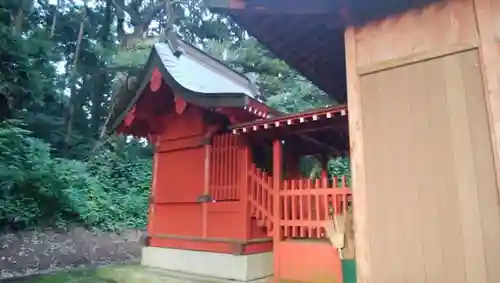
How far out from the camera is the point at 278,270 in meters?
4.51

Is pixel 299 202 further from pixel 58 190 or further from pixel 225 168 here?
pixel 58 190

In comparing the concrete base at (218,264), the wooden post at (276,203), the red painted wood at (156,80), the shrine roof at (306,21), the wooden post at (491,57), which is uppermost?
the red painted wood at (156,80)

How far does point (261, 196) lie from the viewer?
4871 millimetres

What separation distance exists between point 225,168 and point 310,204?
1374 mm

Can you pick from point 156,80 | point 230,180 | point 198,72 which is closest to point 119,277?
point 230,180

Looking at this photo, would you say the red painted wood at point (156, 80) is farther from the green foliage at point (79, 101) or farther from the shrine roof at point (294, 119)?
the green foliage at point (79, 101)

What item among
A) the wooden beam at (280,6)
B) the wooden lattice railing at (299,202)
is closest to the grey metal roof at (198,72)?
the wooden lattice railing at (299,202)

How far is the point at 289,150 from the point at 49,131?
10.3 meters

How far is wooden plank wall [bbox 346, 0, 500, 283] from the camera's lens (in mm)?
2330

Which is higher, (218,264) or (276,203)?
(276,203)

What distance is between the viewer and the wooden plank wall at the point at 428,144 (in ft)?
7.64

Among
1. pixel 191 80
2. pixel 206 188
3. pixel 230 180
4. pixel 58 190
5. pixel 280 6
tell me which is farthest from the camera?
pixel 58 190

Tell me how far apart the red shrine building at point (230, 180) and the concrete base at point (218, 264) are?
1 centimetres

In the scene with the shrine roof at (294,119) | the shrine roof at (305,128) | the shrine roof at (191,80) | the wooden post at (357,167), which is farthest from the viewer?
the shrine roof at (191,80)
